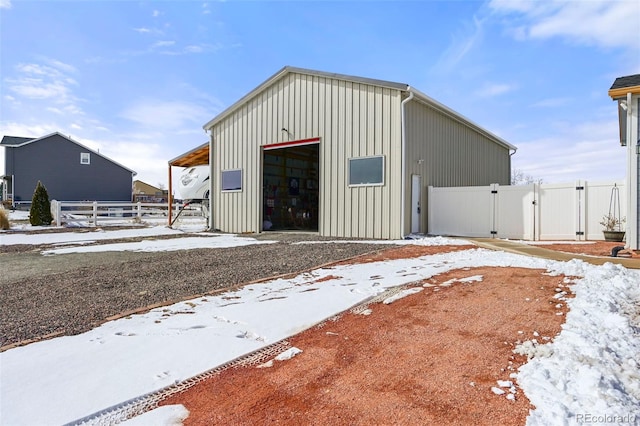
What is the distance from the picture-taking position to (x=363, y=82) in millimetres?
10031

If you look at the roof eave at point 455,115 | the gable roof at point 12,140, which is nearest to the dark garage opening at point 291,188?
the roof eave at point 455,115

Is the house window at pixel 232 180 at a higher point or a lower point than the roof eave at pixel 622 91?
lower

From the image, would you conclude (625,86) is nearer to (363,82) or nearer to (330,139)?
(363,82)

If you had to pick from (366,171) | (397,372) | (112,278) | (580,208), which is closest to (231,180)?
(366,171)

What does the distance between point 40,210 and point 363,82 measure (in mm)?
15977

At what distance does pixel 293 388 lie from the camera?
224 cm

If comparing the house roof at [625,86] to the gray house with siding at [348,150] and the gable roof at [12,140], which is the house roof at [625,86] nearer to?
the gray house with siding at [348,150]

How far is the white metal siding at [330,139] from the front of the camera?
9805 millimetres

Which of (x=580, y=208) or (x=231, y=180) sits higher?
(x=231, y=180)

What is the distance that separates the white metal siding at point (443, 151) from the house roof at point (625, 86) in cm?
431

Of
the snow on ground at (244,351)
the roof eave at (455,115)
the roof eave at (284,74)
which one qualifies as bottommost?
the snow on ground at (244,351)

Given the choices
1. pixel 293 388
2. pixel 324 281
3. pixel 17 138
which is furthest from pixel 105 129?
pixel 293 388

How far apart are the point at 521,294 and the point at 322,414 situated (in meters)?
2.72

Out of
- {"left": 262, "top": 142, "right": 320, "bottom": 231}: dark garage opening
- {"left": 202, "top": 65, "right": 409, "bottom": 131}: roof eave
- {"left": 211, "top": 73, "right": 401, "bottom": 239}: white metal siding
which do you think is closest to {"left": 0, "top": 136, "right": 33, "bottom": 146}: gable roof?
{"left": 202, "top": 65, "right": 409, "bottom": 131}: roof eave
